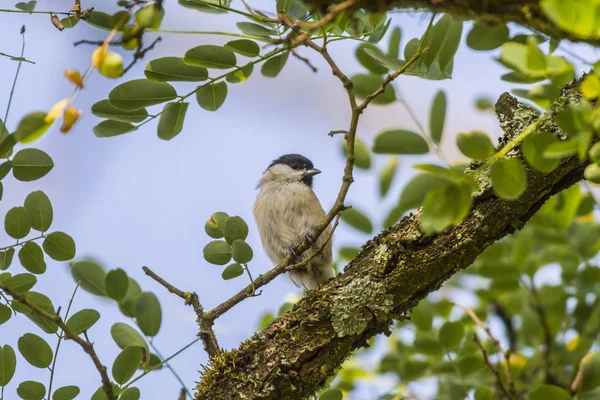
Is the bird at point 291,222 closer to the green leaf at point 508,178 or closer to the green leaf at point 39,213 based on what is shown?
the green leaf at point 39,213

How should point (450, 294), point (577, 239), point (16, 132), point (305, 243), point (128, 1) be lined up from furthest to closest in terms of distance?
point (450, 294) < point (577, 239) < point (305, 243) < point (128, 1) < point (16, 132)

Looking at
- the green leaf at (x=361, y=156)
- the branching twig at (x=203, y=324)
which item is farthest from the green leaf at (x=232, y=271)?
the green leaf at (x=361, y=156)

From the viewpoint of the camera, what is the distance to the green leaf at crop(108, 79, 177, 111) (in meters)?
1.96

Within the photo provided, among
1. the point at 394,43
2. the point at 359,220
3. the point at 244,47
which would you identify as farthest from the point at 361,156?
the point at 244,47

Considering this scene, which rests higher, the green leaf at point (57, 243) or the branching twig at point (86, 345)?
the green leaf at point (57, 243)

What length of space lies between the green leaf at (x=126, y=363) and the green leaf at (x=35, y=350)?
243 millimetres

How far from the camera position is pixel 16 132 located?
144 centimetres

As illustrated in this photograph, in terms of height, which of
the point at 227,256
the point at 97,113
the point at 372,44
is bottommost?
the point at 227,256

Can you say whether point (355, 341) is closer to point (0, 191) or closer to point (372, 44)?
point (372, 44)

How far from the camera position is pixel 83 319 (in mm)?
2062

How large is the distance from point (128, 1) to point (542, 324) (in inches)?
98.5

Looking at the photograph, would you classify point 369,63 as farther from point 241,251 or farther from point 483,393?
point 483,393

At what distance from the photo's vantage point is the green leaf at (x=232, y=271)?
2.31 m

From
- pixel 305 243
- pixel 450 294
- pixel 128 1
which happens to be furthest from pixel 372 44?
pixel 450 294
